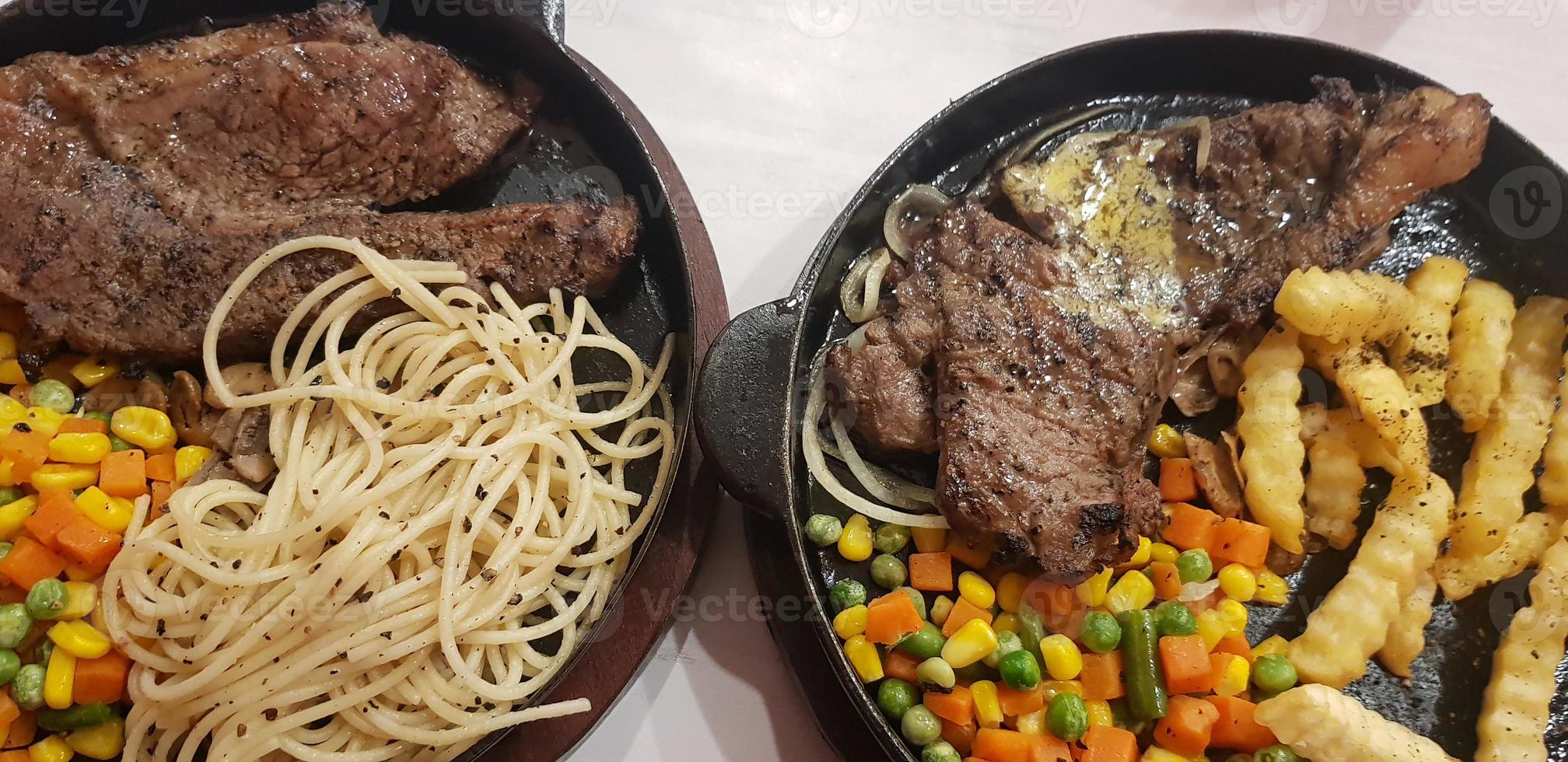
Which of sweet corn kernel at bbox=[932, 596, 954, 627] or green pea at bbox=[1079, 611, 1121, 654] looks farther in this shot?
sweet corn kernel at bbox=[932, 596, 954, 627]

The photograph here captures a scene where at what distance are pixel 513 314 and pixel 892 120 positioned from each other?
195cm

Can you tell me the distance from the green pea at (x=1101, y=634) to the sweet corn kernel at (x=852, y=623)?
0.67m

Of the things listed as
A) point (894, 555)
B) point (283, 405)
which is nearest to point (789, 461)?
point (894, 555)

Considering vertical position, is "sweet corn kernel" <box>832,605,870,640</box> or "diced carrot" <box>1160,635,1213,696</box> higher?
"diced carrot" <box>1160,635,1213,696</box>

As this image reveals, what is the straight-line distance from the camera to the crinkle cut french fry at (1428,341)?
289 cm

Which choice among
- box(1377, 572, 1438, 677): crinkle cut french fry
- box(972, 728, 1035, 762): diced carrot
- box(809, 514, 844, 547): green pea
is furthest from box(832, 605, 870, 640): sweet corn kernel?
box(1377, 572, 1438, 677): crinkle cut french fry

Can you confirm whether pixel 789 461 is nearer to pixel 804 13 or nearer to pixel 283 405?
pixel 283 405

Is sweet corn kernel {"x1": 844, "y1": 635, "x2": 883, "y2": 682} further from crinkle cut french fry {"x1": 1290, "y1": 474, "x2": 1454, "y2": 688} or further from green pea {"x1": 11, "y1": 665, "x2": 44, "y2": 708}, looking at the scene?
green pea {"x1": 11, "y1": 665, "x2": 44, "y2": 708}

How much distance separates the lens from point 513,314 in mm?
2986

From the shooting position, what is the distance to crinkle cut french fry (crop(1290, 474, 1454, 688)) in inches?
102

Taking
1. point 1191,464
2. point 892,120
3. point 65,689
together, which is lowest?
point 65,689

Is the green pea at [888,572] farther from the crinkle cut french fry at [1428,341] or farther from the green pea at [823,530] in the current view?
the crinkle cut french fry at [1428,341]

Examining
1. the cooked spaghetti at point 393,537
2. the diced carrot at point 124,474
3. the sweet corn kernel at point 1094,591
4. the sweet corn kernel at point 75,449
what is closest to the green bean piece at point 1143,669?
the sweet corn kernel at point 1094,591

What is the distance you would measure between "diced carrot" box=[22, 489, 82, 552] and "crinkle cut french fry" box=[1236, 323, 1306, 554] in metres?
3.59
